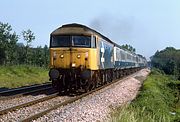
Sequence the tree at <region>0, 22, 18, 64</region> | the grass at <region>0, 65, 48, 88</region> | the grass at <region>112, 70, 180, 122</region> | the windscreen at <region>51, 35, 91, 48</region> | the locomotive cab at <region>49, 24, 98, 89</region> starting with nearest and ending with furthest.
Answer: the grass at <region>112, 70, 180, 122</region> → the locomotive cab at <region>49, 24, 98, 89</region> → the windscreen at <region>51, 35, 91, 48</region> → the grass at <region>0, 65, 48, 88</region> → the tree at <region>0, 22, 18, 64</region>

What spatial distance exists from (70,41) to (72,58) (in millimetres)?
948

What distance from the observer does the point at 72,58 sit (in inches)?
795

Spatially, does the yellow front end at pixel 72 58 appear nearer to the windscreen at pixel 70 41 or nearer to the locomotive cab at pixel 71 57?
the locomotive cab at pixel 71 57

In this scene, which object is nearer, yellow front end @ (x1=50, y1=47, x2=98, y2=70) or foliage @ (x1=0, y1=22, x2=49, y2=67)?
yellow front end @ (x1=50, y1=47, x2=98, y2=70)

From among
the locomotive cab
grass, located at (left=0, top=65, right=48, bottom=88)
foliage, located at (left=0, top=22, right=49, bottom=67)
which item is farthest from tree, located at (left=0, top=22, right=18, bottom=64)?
the locomotive cab

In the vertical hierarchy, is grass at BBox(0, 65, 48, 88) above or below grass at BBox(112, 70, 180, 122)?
above

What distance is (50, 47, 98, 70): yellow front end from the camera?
66.3 feet

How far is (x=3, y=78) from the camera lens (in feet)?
102

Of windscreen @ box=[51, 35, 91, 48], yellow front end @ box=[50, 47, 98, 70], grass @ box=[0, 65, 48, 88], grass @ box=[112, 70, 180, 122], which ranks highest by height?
windscreen @ box=[51, 35, 91, 48]

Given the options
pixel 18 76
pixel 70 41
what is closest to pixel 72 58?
pixel 70 41

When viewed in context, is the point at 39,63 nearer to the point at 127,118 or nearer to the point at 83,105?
the point at 83,105

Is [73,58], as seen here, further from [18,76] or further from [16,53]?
[16,53]

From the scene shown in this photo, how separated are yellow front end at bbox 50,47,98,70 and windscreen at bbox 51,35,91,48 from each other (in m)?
0.32

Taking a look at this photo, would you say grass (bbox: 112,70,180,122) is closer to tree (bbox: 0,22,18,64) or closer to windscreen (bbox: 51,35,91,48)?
windscreen (bbox: 51,35,91,48)
